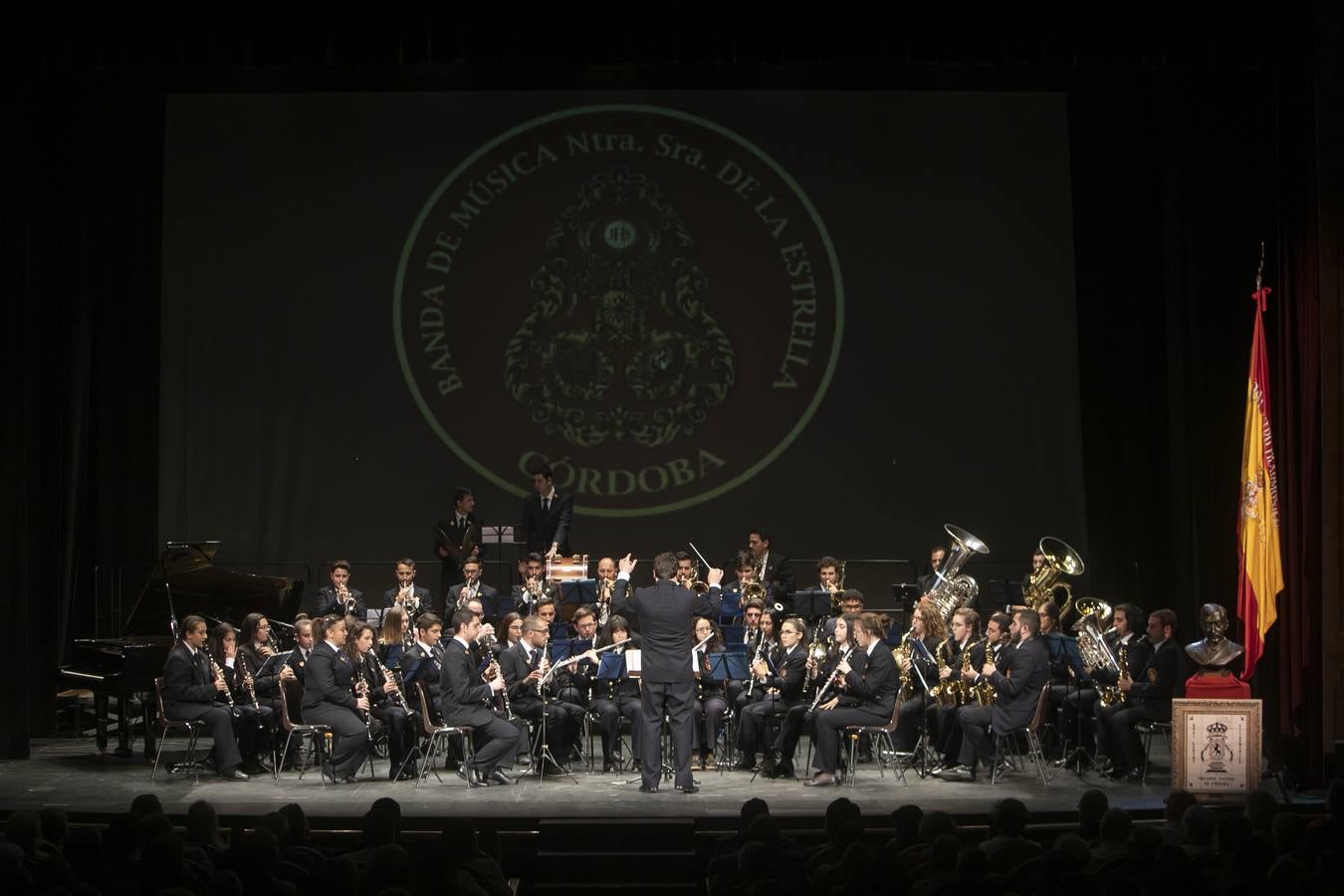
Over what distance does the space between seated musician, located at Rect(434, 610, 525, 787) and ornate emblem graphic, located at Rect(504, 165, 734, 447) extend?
13.6 ft

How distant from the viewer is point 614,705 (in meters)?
11.5

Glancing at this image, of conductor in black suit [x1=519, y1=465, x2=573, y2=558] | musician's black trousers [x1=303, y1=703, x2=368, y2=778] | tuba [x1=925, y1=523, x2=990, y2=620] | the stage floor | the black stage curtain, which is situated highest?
the black stage curtain

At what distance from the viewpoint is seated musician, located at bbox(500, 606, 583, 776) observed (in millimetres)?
11367

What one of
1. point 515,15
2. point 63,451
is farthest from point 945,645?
point 63,451

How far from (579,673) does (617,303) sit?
4184 mm

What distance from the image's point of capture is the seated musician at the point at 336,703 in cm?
1084

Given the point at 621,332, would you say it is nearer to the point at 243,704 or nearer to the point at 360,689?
the point at 360,689

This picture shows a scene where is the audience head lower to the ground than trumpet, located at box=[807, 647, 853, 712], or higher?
lower

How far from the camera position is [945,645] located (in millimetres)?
11688

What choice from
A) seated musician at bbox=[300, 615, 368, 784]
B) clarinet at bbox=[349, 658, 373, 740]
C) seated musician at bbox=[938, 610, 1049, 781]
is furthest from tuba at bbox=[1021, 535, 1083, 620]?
seated musician at bbox=[300, 615, 368, 784]

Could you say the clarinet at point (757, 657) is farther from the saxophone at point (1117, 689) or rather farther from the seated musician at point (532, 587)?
the saxophone at point (1117, 689)

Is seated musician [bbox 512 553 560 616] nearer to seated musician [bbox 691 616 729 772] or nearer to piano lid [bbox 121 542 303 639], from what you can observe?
seated musician [bbox 691 616 729 772]

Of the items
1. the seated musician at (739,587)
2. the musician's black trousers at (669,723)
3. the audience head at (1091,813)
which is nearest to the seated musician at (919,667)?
the seated musician at (739,587)

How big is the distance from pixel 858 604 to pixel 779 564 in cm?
158
